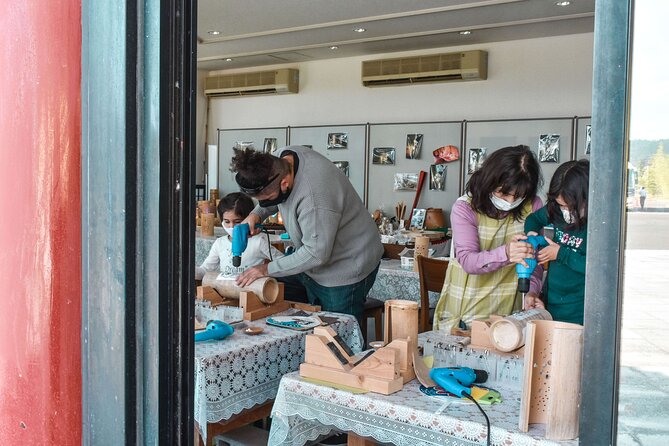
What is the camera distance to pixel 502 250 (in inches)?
103

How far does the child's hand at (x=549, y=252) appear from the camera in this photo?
8.54 ft

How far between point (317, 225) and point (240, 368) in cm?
81

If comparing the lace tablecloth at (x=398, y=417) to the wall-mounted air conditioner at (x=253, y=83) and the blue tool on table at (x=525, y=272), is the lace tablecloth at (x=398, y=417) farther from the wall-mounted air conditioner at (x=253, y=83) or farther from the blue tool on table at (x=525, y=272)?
the wall-mounted air conditioner at (x=253, y=83)

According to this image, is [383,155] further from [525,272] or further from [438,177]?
[525,272]

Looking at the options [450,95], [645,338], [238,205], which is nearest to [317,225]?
[238,205]

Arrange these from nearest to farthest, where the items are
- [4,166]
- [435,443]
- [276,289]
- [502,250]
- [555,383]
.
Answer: [4,166], [555,383], [435,443], [502,250], [276,289]

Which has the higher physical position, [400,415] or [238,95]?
[238,95]

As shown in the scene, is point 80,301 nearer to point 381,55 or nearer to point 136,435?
point 136,435

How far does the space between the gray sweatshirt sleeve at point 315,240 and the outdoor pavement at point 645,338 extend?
2257 millimetres

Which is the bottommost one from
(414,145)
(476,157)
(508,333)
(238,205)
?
(508,333)

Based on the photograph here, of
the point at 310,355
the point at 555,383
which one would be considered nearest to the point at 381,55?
the point at 310,355

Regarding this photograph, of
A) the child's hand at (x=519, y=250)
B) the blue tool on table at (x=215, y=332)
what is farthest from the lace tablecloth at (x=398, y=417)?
the child's hand at (x=519, y=250)

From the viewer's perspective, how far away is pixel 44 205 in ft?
3.93

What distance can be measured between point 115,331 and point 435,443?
3.30 ft
